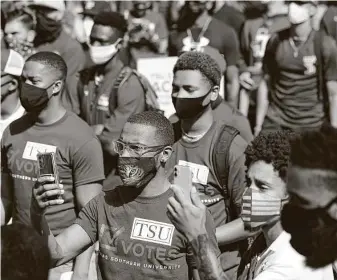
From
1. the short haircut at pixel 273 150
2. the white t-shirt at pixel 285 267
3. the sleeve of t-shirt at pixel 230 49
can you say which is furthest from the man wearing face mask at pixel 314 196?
the sleeve of t-shirt at pixel 230 49

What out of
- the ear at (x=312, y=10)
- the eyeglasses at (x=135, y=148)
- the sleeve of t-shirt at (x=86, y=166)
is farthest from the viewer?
the ear at (x=312, y=10)

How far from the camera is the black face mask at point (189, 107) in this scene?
5.78 m

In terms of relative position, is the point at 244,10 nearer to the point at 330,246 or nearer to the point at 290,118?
the point at 290,118

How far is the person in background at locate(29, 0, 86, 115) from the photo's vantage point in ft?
27.3

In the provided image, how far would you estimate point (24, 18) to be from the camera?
8250 mm

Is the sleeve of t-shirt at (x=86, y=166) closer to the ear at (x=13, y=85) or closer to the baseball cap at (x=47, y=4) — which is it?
the ear at (x=13, y=85)

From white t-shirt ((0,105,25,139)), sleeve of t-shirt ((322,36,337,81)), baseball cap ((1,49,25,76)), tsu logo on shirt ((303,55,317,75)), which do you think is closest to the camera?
white t-shirt ((0,105,25,139))

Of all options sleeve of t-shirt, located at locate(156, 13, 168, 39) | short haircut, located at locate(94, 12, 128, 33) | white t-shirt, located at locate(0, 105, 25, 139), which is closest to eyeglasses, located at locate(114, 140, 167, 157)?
white t-shirt, located at locate(0, 105, 25, 139)

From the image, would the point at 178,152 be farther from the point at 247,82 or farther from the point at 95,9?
the point at 95,9

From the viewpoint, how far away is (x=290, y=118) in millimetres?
8211

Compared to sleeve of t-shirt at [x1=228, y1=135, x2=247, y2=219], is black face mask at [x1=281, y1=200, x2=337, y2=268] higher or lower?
higher

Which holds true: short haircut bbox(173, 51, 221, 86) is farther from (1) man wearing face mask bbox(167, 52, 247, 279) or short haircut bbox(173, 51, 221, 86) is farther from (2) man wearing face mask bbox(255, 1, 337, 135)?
(2) man wearing face mask bbox(255, 1, 337, 135)

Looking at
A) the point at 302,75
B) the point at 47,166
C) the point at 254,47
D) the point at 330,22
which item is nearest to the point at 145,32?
the point at 254,47

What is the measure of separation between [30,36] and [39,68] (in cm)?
226
